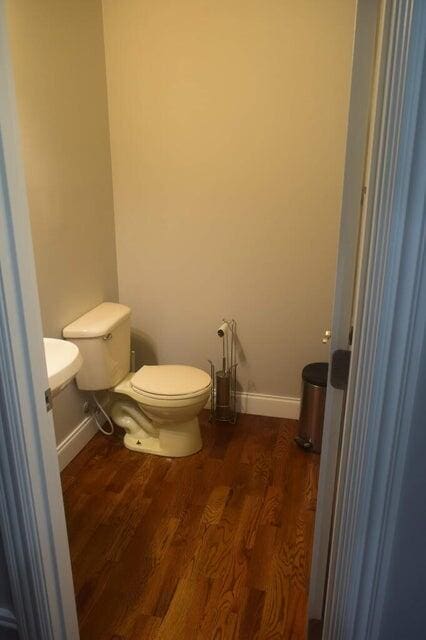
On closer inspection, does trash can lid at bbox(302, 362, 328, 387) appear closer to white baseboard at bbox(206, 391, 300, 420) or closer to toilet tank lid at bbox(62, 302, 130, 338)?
white baseboard at bbox(206, 391, 300, 420)

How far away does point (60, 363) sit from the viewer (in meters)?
1.68

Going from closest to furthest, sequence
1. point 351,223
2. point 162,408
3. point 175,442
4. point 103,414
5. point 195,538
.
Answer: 1. point 351,223
2. point 195,538
3. point 162,408
4. point 175,442
5. point 103,414

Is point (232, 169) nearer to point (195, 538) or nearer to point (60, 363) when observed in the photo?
point (60, 363)

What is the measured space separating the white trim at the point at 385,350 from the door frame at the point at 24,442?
697 mm

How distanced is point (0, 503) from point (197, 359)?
182 cm

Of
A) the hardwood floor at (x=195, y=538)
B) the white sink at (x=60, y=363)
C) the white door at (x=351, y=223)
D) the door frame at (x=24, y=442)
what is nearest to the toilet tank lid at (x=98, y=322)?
the white sink at (x=60, y=363)

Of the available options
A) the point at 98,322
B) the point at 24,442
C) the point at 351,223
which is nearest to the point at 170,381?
the point at 98,322

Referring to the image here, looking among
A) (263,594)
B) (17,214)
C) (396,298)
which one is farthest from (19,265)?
(263,594)

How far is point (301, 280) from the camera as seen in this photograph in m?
2.62

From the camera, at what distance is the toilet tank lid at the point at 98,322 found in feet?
7.55

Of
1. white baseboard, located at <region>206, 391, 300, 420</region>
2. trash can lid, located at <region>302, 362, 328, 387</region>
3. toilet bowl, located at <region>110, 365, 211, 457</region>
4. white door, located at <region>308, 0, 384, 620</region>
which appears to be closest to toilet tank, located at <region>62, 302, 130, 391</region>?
toilet bowl, located at <region>110, 365, 211, 457</region>

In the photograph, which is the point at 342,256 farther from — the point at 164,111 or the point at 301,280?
the point at 164,111

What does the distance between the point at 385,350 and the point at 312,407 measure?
172 cm

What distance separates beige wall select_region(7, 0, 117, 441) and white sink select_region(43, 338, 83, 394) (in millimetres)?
375
